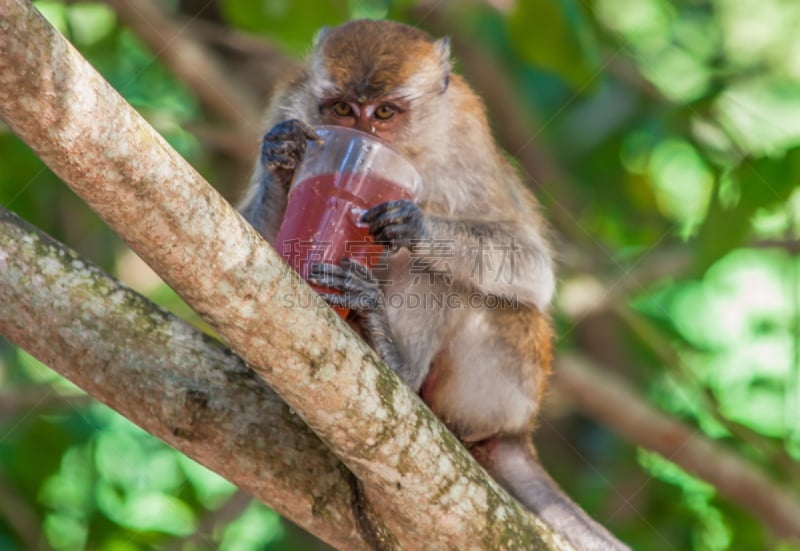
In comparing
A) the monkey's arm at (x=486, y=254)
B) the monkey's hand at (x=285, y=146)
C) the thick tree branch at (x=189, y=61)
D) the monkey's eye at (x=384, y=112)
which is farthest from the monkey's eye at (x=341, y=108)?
the thick tree branch at (x=189, y=61)

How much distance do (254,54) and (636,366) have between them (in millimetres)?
3118

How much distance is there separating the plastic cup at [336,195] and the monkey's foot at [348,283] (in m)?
0.03

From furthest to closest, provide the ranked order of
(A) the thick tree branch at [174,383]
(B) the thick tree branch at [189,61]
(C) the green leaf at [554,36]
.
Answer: (B) the thick tree branch at [189,61]
(C) the green leaf at [554,36]
(A) the thick tree branch at [174,383]

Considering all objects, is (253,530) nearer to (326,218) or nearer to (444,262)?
(444,262)

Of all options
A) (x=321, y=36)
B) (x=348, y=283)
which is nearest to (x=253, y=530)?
(x=321, y=36)

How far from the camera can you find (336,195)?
3225 mm

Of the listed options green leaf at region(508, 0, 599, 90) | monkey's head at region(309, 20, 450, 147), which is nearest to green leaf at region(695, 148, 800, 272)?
green leaf at region(508, 0, 599, 90)

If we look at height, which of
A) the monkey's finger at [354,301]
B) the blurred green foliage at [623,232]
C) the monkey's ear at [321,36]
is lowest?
the blurred green foliage at [623,232]

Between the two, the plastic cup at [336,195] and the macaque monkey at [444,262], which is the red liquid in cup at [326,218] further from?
the macaque monkey at [444,262]

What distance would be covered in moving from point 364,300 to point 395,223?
10.2 inches

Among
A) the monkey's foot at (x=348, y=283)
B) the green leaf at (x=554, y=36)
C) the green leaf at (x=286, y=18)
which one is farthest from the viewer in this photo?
the green leaf at (x=286, y=18)

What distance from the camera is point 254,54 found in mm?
6352

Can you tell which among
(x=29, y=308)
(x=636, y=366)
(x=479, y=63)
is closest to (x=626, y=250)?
(x=636, y=366)

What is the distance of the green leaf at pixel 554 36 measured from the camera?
14.3ft
